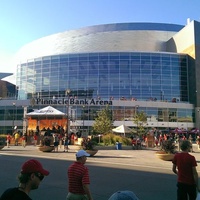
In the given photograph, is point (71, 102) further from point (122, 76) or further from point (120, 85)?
point (122, 76)

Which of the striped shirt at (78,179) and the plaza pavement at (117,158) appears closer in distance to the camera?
the striped shirt at (78,179)

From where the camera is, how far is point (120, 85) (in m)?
72.0

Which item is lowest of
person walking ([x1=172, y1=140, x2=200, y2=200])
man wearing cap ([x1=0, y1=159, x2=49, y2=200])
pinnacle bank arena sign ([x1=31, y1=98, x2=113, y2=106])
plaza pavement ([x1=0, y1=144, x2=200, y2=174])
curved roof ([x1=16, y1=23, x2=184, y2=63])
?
plaza pavement ([x1=0, y1=144, x2=200, y2=174])

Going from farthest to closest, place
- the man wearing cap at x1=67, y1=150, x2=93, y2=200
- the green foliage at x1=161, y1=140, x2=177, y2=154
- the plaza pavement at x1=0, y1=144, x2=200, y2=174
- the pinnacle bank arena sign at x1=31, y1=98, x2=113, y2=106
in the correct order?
the pinnacle bank arena sign at x1=31, y1=98, x2=113, y2=106 < the green foliage at x1=161, y1=140, x2=177, y2=154 < the plaza pavement at x1=0, y1=144, x2=200, y2=174 < the man wearing cap at x1=67, y1=150, x2=93, y2=200

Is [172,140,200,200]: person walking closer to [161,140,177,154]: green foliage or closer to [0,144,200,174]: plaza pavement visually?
[0,144,200,174]: plaza pavement

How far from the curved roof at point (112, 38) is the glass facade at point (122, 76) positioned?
10595 millimetres

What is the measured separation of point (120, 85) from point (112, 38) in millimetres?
19786

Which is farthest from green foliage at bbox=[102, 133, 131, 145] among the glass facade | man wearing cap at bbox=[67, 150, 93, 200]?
the glass facade

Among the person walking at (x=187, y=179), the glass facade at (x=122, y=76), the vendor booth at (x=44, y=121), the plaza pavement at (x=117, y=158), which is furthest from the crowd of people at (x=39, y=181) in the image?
the glass facade at (x=122, y=76)

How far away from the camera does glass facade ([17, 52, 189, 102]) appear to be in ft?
236

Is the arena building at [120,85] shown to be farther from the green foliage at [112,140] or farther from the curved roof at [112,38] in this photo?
the green foliage at [112,140]

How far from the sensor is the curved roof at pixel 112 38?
278ft

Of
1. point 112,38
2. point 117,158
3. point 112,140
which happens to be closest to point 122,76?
point 112,38

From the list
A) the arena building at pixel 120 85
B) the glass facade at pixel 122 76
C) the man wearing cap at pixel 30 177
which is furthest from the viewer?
the glass facade at pixel 122 76
